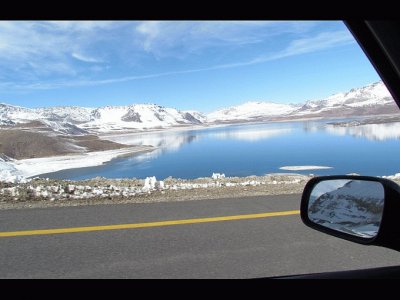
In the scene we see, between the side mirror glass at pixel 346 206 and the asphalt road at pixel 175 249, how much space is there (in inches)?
61.5

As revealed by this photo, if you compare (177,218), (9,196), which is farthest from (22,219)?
(177,218)

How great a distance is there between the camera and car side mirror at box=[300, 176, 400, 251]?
1.72 meters

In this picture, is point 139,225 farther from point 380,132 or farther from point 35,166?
point 380,132

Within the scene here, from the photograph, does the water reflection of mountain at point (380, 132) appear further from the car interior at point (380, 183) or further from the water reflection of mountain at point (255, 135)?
the car interior at point (380, 183)

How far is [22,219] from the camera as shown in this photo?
5793 millimetres

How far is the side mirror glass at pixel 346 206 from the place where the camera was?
76.1 inches

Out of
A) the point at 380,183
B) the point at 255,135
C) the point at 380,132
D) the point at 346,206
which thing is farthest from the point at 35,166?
the point at 255,135

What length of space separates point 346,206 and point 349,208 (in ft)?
0.17

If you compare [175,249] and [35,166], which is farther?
[35,166]

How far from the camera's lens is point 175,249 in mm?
4480
